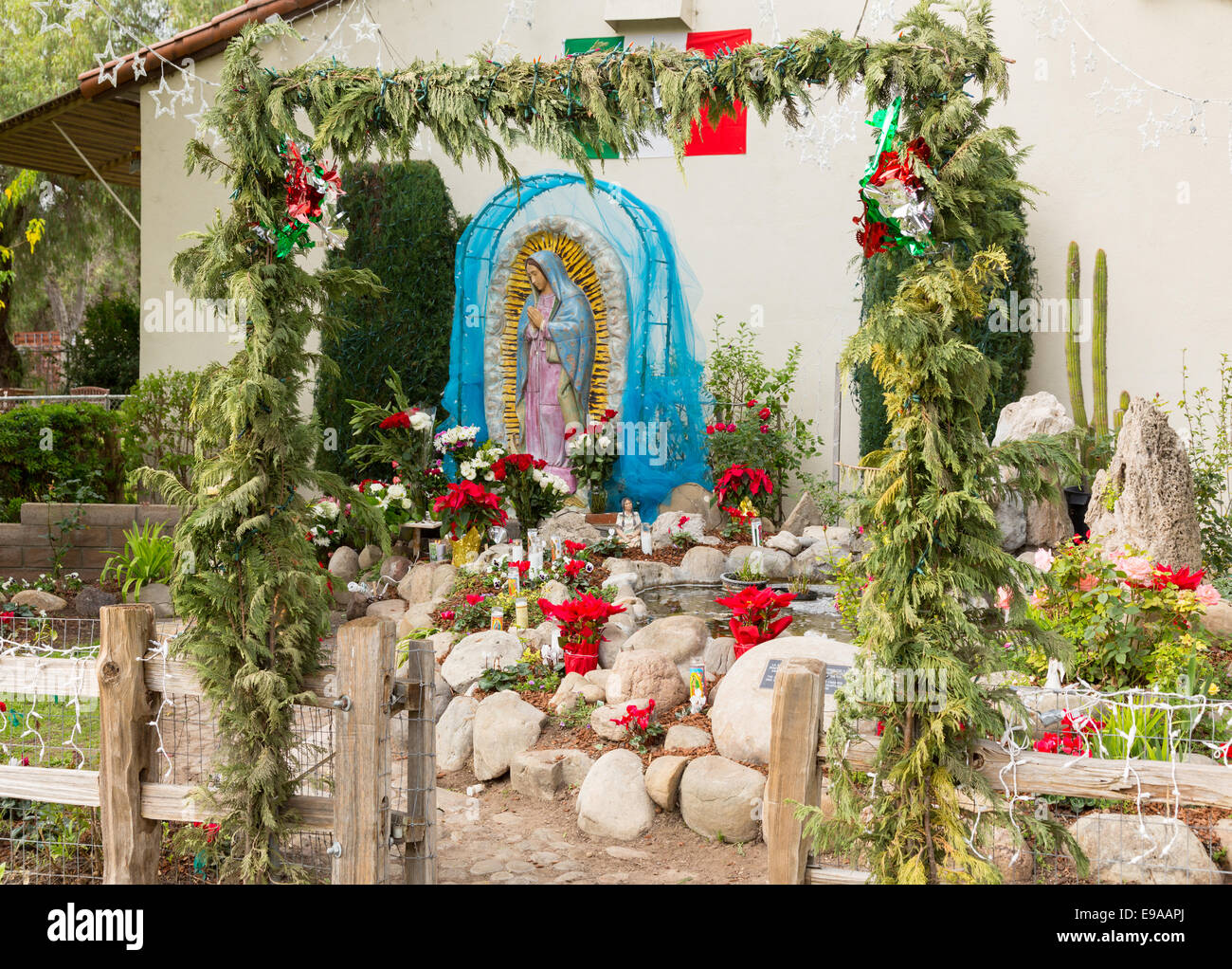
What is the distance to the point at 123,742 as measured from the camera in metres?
3.57

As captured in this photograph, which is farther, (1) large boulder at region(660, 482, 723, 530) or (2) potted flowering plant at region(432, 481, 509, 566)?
(1) large boulder at region(660, 482, 723, 530)

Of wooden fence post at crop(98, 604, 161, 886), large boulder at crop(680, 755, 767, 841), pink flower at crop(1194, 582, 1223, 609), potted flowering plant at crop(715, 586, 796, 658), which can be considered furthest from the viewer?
potted flowering plant at crop(715, 586, 796, 658)

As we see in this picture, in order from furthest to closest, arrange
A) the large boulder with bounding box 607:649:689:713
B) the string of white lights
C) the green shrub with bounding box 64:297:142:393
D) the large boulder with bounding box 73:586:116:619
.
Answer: the green shrub with bounding box 64:297:142:393, the string of white lights, the large boulder with bounding box 73:586:116:619, the large boulder with bounding box 607:649:689:713

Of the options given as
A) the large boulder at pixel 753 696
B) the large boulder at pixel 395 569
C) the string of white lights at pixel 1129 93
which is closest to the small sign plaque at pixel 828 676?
the large boulder at pixel 753 696

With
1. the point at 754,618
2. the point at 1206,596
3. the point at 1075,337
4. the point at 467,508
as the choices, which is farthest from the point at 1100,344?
the point at 467,508

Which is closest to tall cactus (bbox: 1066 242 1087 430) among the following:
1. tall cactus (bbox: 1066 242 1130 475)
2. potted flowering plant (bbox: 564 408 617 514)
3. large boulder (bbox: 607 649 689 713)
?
tall cactus (bbox: 1066 242 1130 475)

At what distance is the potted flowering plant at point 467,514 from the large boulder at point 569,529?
50 cm

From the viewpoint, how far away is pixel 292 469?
376 cm

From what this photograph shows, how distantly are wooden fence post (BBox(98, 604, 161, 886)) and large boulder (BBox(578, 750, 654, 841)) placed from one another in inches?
71.8

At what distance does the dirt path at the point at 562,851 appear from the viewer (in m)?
4.18

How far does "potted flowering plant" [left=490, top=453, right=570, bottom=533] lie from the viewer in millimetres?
8188

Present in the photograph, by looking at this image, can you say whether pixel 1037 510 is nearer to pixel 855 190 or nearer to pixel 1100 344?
pixel 1100 344

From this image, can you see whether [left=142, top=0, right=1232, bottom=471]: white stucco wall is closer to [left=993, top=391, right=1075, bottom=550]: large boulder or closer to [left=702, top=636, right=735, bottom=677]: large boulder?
[left=993, top=391, right=1075, bottom=550]: large boulder

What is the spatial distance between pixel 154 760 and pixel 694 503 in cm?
652
